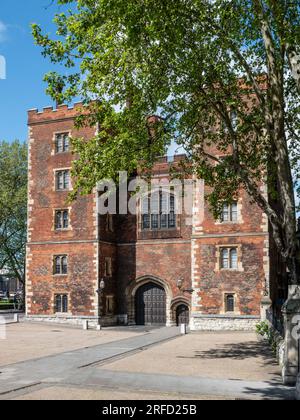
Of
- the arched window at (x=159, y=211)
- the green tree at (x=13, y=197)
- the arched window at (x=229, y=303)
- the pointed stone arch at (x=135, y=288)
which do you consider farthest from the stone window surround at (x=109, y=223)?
the green tree at (x=13, y=197)

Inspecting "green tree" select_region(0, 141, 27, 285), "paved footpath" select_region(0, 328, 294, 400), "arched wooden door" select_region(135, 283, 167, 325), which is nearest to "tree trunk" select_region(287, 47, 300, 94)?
"paved footpath" select_region(0, 328, 294, 400)

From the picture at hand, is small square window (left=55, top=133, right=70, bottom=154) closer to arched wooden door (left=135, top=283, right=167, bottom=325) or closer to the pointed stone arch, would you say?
the pointed stone arch

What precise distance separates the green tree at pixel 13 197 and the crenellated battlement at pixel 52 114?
10934 mm

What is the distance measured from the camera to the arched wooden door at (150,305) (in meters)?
35.0

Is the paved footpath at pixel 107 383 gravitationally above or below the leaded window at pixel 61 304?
below

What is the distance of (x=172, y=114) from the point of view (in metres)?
18.1

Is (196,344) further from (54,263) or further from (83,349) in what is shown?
(54,263)

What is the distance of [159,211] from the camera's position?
115 ft

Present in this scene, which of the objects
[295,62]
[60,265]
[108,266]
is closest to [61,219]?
[60,265]

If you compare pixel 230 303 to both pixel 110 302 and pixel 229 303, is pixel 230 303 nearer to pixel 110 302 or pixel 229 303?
pixel 229 303

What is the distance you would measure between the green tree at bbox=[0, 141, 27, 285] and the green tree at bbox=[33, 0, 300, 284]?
2937 cm

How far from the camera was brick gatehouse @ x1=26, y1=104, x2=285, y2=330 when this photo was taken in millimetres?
30859

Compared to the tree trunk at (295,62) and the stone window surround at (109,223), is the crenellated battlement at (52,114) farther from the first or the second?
the tree trunk at (295,62)
